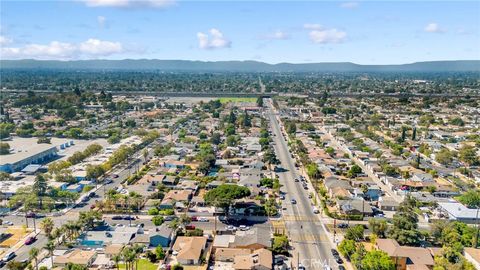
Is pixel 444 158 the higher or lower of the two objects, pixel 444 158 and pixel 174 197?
the higher

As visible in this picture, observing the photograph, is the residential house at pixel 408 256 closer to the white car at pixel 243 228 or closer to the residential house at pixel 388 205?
the residential house at pixel 388 205

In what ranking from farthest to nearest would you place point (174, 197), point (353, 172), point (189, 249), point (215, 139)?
point (215, 139) < point (353, 172) < point (174, 197) < point (189, 249)

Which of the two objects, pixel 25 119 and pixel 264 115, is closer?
pixel 25 119

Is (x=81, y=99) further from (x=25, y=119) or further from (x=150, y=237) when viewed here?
(x=150, y=237)

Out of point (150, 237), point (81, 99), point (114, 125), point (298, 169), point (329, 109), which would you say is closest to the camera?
point (150, 237)

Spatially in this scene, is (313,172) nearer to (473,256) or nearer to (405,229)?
(405,229)

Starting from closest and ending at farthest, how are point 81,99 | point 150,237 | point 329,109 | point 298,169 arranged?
point 150,237, point 298,169, point 329,109, point 81,99

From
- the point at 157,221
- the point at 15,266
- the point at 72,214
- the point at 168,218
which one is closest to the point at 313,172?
the point at 168,218

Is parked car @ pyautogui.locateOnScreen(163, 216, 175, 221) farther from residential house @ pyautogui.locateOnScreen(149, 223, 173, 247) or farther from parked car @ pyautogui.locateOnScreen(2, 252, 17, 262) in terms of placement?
parked car @ pyautogui.locateOnScreen(2, 252, 17, 262)

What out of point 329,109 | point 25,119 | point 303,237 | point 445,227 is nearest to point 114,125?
point 25,119

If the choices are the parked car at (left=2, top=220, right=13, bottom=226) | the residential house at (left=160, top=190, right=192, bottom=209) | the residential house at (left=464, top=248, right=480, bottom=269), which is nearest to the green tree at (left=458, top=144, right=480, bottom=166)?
the residential house at (left=464, top=248, right=480, bottom=269)
